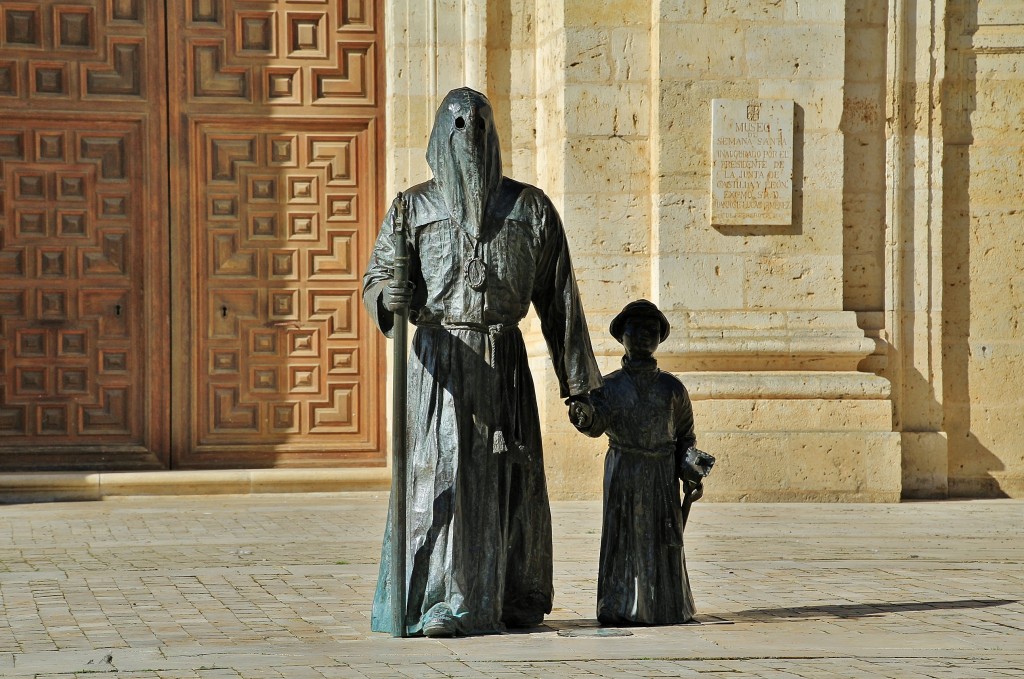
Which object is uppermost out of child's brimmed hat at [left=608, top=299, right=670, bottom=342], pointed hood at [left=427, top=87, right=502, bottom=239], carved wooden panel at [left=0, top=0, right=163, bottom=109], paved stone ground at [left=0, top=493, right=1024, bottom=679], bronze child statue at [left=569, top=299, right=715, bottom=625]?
carved wooden panel at [left=0, top=0, right=163, bottom=109]

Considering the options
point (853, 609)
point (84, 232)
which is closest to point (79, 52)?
point (84, 232)

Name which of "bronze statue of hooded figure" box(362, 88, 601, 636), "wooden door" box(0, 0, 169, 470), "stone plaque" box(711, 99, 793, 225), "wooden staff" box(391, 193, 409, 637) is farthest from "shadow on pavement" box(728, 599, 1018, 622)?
"wooden door" box(0, 0, 169, 470)

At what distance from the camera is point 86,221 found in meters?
12.8

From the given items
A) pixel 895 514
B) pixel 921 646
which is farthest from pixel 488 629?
pixel 895 514

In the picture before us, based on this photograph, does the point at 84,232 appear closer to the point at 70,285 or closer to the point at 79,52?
the point at 70,285

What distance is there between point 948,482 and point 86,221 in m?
6.99

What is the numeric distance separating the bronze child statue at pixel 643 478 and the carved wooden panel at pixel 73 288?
6902 millimetres

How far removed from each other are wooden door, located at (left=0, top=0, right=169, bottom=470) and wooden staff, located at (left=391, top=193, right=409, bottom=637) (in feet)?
22.9

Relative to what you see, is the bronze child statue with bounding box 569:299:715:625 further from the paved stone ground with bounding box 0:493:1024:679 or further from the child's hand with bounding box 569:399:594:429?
the paved stone ground with bounding box 0:493:1024:679

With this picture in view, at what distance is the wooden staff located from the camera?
19.9ft

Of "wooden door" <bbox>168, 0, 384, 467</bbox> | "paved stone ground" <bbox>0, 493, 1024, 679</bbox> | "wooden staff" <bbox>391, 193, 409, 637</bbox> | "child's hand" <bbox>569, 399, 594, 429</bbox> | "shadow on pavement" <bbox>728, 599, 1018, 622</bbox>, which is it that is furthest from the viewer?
"wooden door" <bbox>168, 0, 384, 467</bbox>

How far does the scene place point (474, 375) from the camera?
6.32 meters

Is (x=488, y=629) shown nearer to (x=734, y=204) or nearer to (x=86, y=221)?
(x=734, y=204)

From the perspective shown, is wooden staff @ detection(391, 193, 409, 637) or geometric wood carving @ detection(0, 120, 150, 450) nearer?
wooden staff @ detection(391, 193, 409, 637)
